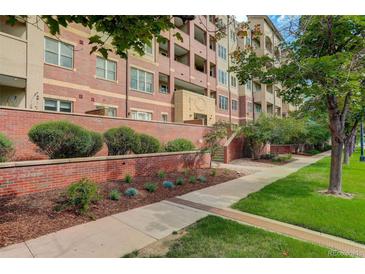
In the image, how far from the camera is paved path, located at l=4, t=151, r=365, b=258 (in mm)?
3608

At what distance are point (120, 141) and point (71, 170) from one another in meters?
2.77

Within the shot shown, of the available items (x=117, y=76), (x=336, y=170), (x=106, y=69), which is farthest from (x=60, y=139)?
(x=117, y=76)

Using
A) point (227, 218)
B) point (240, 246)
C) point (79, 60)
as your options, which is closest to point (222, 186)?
point (227, 218)

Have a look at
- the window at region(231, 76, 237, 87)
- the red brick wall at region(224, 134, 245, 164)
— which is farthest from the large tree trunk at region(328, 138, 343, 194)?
the window at region(231, 76, 237, 87)

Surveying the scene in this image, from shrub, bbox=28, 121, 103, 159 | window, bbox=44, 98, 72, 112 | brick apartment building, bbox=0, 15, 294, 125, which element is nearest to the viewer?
shrub, bbox=28, 121, 103, 159

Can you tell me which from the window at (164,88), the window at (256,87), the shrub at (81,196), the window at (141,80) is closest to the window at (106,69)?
the window at (141,80)

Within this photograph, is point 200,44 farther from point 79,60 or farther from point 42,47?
point 42,47

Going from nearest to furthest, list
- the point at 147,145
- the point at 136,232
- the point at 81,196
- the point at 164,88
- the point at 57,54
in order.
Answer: the point at 136,232
the point at 81,196
the point at 147,145
the point at 57,54
the point at 164,88

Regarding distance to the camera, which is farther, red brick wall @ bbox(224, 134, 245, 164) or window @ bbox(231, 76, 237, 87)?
window @ bbox(231, 76, 237, 87)

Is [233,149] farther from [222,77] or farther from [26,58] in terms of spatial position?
[26,58]

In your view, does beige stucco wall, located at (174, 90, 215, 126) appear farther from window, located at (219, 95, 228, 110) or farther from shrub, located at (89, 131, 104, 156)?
shrub, located at (89, 131, 104, 156)

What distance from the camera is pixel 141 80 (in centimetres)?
1836

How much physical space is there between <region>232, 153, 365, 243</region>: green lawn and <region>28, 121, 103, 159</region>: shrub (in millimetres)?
5598

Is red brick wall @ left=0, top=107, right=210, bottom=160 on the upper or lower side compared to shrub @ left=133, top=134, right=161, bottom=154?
upper
